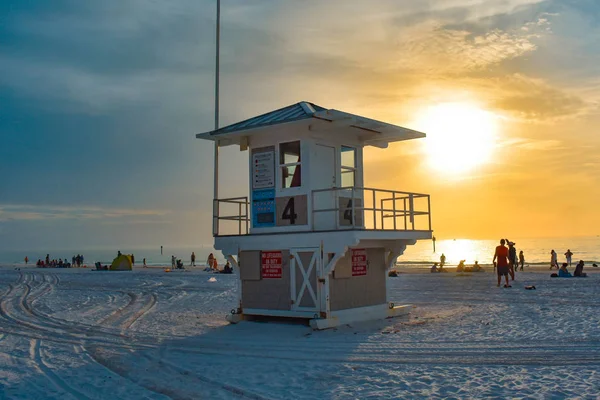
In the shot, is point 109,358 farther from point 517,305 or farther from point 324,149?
point 517,305

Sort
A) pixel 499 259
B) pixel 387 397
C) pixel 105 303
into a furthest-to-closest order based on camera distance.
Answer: pixel 499 259 < pixel 105 303 < pixel 387 397

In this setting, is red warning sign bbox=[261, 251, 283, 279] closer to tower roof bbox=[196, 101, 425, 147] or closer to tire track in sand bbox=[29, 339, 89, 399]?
tower roof bbox=[196, 101, 425, 147]

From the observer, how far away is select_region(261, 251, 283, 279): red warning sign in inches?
651

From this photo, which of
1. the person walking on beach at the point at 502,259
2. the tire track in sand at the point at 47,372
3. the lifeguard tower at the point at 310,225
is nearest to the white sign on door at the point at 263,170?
the lifeguard tower at the point at 310,225

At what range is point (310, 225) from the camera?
1619 cm

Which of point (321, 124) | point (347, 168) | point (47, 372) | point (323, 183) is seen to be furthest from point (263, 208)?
point (47, 372)

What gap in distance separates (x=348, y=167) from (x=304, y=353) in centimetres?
691

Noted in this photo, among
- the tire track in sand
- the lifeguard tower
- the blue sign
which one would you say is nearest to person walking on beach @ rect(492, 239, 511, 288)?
the lifeguard tower

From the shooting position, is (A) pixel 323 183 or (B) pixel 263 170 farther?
(B) pixel 263 170

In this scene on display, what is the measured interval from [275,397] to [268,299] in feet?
26.1

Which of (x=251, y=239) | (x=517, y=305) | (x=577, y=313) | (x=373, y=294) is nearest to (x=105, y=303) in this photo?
(x=251, y=239)

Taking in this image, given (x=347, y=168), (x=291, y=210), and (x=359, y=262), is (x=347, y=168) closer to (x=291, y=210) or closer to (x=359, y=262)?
(x=291, y=210)

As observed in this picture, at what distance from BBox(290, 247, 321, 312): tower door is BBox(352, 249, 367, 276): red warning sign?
1.42m

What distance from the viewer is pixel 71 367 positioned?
11219 mm
